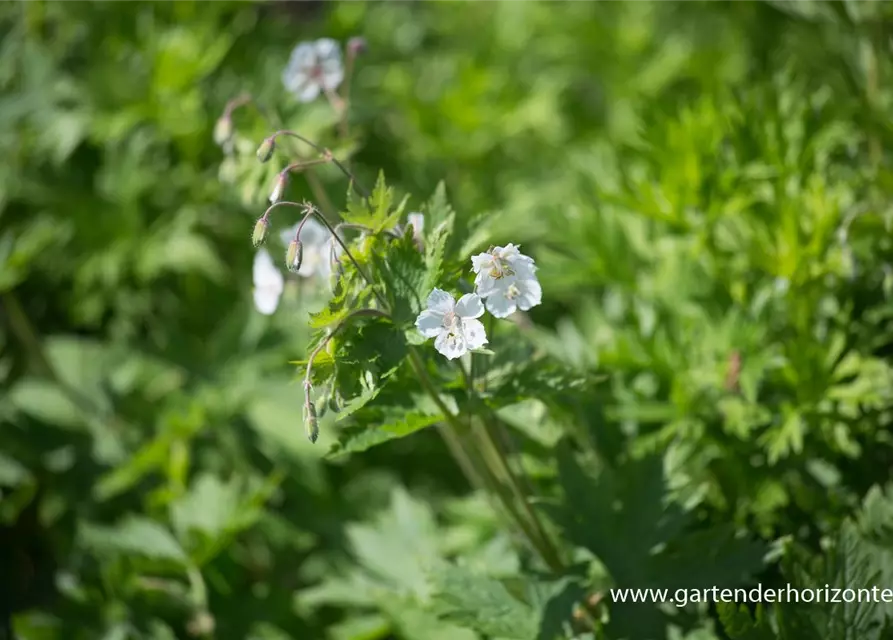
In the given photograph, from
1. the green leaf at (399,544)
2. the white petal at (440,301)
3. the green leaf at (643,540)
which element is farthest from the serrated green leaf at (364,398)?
the green leaf at (399,544)

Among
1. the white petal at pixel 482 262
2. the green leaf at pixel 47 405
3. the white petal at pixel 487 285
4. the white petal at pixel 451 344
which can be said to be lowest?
the white petal at pixel 451 344

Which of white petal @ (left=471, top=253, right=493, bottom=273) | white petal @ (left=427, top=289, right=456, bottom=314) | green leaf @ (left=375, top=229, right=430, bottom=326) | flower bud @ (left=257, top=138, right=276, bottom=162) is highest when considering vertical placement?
flower bud @ (left=257, top=138, right=276, bottom=162)

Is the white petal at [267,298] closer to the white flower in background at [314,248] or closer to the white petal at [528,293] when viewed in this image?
the white flower in background at [314,248]

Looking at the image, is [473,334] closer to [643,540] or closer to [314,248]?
[314,248]

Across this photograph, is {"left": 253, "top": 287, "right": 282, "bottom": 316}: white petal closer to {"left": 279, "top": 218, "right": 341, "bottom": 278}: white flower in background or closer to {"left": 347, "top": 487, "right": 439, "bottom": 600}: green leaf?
{"left": 279, "top": 218, "right": 341, "bottom": 278}: white flower in background

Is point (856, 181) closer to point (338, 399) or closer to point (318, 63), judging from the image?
point (318, 63)

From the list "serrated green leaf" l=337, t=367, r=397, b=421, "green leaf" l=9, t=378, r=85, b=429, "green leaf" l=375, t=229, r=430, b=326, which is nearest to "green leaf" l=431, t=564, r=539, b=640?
Answer: "serrated green leaf" l=337, t=367, r=397, b=421

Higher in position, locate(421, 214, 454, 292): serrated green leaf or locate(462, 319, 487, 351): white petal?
locate(421, 214, 454, 292): serrated green leaf
